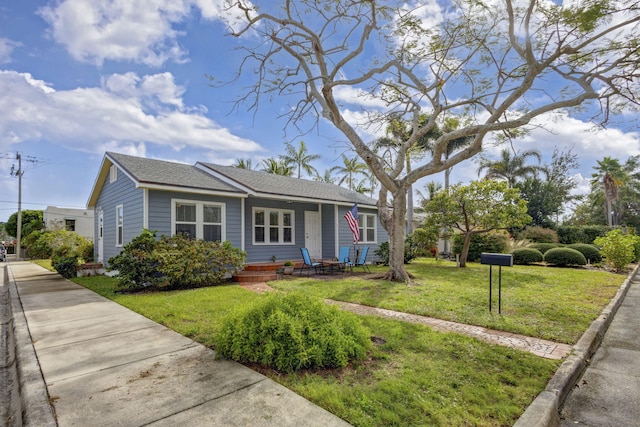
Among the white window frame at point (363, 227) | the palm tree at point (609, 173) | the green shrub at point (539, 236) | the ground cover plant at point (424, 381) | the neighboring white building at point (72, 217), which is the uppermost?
the palm tree at point (609, 173)

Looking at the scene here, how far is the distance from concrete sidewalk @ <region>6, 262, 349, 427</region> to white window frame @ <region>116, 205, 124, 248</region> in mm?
7322

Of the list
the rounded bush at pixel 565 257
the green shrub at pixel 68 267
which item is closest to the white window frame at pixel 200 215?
the green shrub at pixel 68 267

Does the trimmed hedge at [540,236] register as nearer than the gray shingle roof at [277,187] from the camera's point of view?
No

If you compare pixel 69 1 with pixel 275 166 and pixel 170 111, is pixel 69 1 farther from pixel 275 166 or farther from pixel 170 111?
pixel 275 166

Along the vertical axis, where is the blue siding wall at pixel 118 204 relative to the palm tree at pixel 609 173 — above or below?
below

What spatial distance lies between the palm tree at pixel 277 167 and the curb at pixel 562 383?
1115 inches

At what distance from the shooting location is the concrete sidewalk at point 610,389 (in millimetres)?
2906

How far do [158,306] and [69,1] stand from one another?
7.61 metres

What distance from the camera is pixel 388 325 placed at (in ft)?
17.3

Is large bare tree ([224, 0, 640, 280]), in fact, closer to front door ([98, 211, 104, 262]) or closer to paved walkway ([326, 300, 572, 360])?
paved walkway ([326, 300, 572, 360])

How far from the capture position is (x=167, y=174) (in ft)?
37.2

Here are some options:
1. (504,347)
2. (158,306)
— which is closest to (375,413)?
(504,347)

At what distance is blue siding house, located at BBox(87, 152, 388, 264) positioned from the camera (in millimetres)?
10531

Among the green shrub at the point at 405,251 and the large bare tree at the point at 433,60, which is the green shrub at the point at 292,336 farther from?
the green shrub at the point at 405,251
